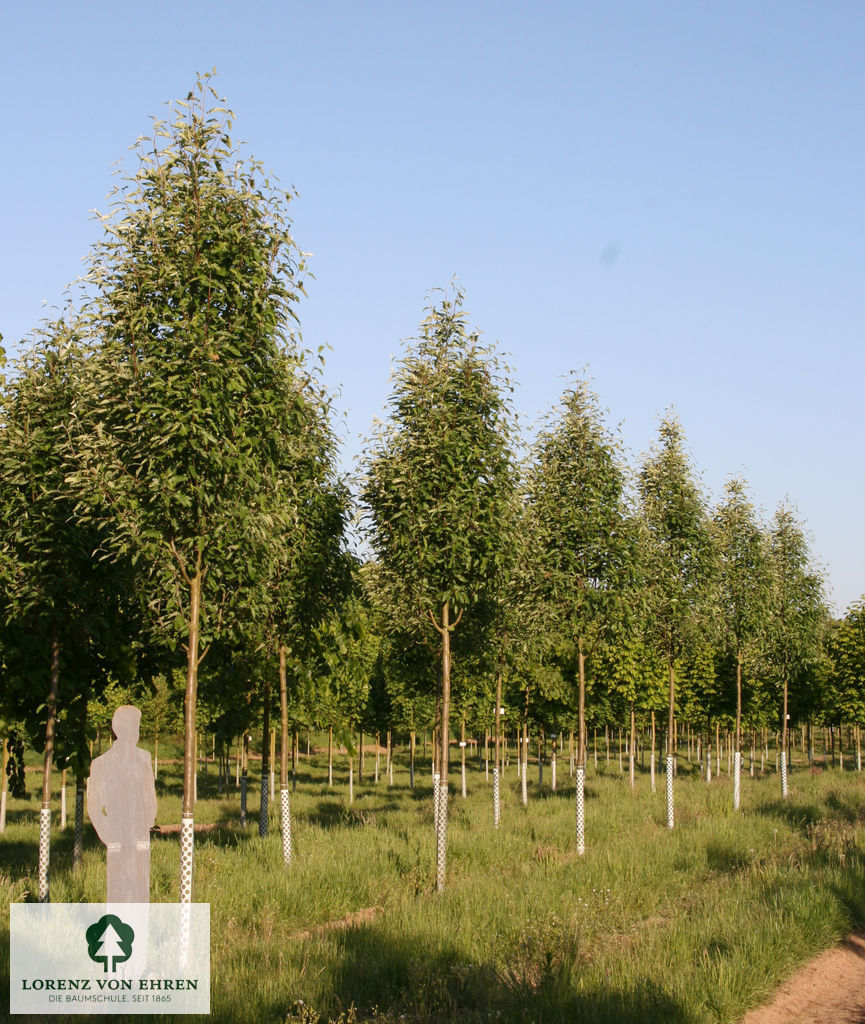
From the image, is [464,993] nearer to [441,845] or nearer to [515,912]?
[515,912]

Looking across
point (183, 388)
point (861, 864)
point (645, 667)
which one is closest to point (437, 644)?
point (861, 864)

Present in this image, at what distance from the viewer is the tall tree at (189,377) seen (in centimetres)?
1118

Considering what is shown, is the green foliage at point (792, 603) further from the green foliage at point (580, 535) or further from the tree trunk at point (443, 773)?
the tree trunk at point (443, 773)

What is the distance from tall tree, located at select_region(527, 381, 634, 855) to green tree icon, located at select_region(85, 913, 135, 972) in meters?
12.8

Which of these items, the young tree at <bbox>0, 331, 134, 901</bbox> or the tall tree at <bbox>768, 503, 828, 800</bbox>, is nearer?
the young tree at <bbox>0, 331, 134, 901</bbox>

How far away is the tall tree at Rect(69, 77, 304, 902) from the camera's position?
11180 mm

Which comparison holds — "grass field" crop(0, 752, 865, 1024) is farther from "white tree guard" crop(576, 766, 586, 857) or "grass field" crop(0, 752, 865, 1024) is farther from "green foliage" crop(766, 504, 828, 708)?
"green foliage" crop(766, 504, 828, 708)

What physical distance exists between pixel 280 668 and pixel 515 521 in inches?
248

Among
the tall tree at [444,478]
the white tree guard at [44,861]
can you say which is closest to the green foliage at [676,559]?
the tall tree at [444,478]

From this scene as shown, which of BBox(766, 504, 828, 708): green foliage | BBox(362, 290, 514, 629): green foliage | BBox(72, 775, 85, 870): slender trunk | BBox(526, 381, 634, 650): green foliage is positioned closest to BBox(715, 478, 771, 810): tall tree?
BBox(766, 504, 828, 708): green foliage

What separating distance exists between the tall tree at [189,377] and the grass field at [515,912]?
2745mm

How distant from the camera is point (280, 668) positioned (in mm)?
19953

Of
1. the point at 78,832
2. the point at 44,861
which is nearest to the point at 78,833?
the point at 78,832

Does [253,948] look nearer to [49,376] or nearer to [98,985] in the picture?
[98,985]
